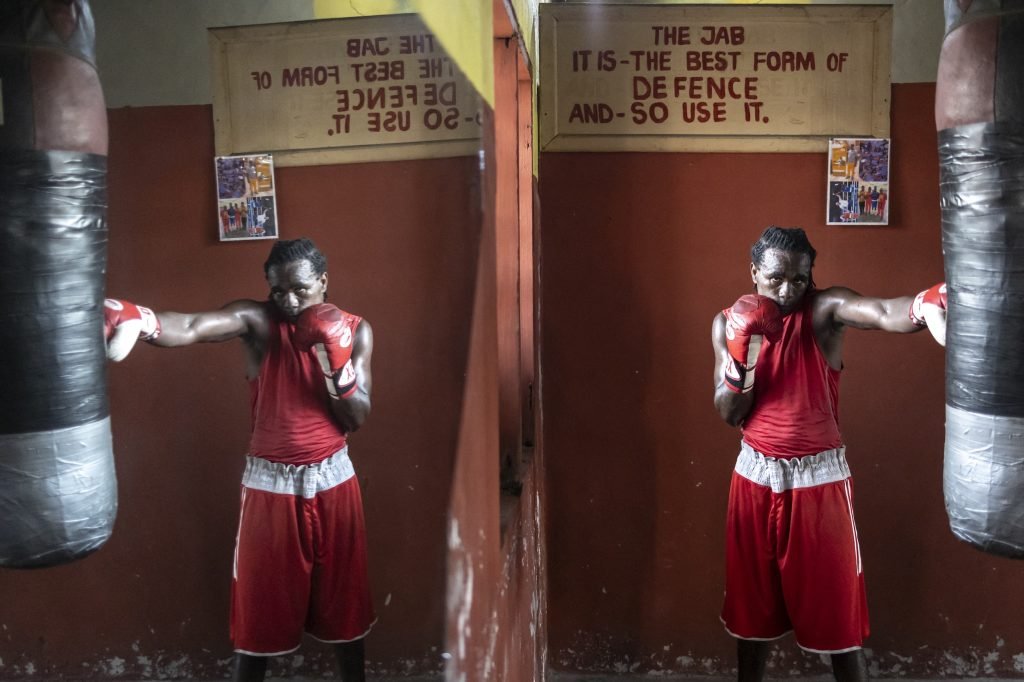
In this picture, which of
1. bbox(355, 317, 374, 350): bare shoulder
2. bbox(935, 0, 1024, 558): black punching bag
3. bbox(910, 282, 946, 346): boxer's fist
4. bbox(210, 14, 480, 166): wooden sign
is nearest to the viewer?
bbox(210, 14, 480, 166): wooden sign

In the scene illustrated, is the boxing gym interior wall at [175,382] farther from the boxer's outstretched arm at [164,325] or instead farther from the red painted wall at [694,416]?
the red painted wall at [694,416]

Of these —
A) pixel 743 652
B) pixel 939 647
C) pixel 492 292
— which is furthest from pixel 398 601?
pixel 939 647

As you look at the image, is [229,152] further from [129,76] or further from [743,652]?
[743,652]

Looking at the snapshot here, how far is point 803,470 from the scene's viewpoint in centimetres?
214

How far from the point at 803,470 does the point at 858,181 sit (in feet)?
2.81

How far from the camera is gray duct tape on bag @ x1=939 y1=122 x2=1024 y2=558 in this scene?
123 cm

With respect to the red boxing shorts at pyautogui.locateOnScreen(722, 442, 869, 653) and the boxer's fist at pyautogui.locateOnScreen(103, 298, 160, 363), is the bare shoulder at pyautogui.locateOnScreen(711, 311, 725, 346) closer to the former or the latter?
the red boxing shorts at pyautogui.locateOnScreen(722, 442, 869, 653)

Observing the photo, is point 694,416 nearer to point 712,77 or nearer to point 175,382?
point 712,77

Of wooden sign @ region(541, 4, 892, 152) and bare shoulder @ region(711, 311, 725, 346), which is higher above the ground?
wooden sign @ region(541, 4, 892, 152)

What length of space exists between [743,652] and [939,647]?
25.1 inches

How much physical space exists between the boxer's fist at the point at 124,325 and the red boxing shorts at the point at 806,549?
1973mm

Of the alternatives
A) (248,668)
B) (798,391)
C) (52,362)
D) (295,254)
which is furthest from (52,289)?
(798,391)

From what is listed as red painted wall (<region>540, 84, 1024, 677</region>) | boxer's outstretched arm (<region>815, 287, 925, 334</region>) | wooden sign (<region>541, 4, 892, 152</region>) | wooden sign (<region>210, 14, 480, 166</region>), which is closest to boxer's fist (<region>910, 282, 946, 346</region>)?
boxer's outstretched arm (<region>815, 287, 925, 334</region>)

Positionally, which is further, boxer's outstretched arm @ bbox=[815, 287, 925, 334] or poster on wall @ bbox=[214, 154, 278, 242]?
boxer's outstretched arm @ bbox=[815, 287, 925, 334]
